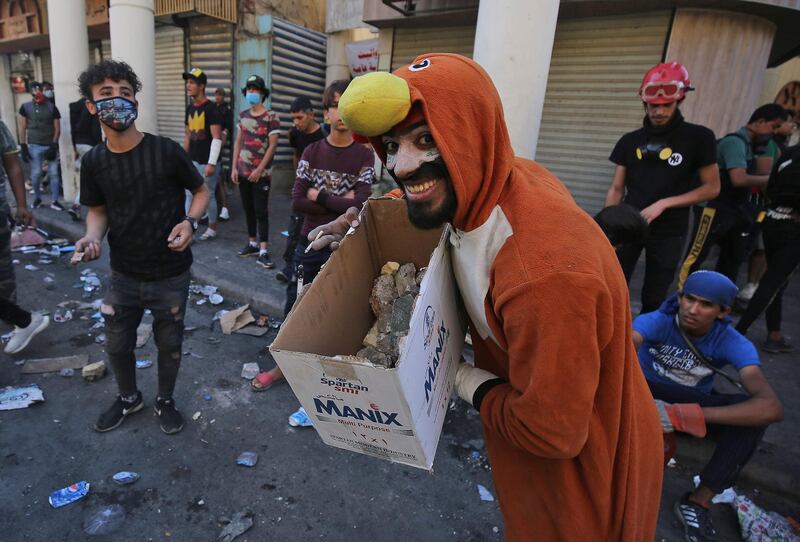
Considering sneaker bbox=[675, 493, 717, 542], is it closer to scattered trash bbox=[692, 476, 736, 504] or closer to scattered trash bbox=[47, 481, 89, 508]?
scattered trash bbox=[692, 476, 736, 504]

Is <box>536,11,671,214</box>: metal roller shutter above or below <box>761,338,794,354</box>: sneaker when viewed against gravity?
above

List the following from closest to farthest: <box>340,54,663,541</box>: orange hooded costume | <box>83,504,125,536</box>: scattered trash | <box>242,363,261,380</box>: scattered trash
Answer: <box>340,54,663,541</box>: orange hooded costume → <box>83,504,125,536</box>: scattered trash → <box>242,363,261,380</box>: scattered trash

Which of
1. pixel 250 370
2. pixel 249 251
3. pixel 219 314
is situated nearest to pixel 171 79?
pixel 249 251

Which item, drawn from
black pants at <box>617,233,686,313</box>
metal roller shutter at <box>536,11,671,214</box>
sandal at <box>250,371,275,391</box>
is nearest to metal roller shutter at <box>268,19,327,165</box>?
metal roller shutter at <box>536,11,671,214</box>

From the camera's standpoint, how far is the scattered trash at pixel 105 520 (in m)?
2.21

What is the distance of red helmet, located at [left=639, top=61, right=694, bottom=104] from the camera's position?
3.00m

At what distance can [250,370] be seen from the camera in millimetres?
3725

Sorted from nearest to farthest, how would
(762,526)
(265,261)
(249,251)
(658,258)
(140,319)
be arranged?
(762,526), (140,319), (658,258), (265,261), (249,251)

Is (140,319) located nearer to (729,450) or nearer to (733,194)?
(729,450)

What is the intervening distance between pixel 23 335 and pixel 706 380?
5049mm

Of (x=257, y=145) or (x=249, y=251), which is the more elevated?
(x=257, y=145)

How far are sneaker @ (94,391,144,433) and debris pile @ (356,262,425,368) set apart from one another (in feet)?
6.98

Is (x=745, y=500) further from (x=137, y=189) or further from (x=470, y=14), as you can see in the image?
(x=470, y=14)

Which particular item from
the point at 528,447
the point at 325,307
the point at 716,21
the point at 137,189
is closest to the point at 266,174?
the point at 137,189
